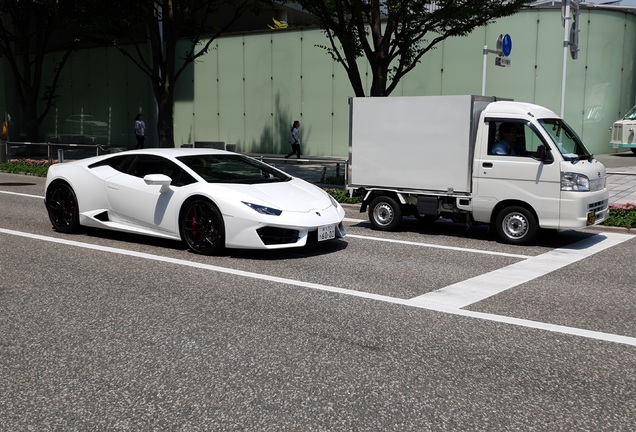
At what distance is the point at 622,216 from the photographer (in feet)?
39.5

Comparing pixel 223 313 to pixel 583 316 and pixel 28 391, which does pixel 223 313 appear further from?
pixel 583 316

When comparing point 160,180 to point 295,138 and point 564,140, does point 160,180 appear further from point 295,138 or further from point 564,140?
point 295,138

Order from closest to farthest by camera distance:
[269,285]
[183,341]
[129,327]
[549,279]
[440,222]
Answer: [183,341], [129,327], [269,285], [549,279], [440,222]

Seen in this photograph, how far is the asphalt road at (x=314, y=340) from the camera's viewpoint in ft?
13.3

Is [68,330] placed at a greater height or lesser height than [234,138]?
lesser

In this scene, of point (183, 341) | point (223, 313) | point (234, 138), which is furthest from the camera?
point (234, 138)

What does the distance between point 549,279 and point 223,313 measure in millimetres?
3764

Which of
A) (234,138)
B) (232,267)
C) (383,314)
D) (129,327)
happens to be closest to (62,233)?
(232,267)

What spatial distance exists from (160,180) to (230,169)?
3.32 feet

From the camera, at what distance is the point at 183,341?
5.32 metres

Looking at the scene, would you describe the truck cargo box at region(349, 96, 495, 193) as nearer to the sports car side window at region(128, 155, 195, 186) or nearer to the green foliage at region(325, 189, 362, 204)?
the green foliage at region(325, 189, 362, 204)

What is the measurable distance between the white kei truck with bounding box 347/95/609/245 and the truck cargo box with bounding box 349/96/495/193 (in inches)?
0.6

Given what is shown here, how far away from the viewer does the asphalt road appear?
4047mm

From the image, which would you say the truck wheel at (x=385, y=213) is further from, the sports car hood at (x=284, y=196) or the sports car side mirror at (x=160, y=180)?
the sports car side mirror at (x=160, y=180)
